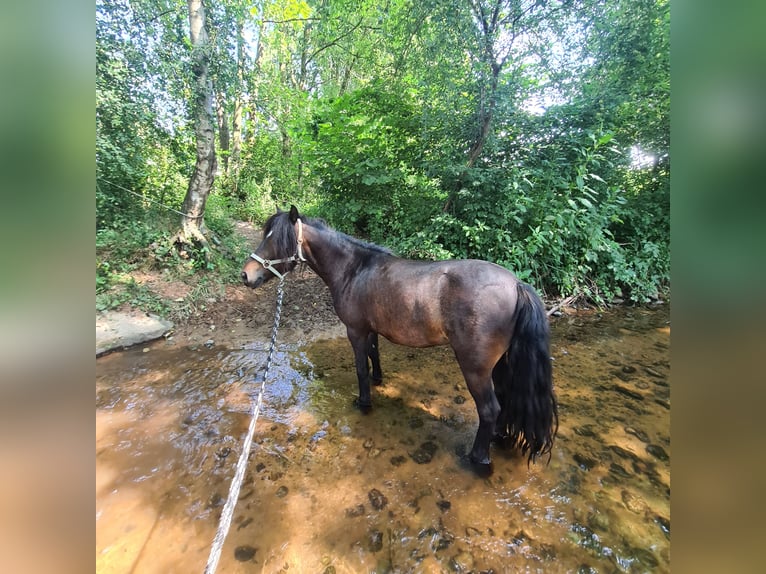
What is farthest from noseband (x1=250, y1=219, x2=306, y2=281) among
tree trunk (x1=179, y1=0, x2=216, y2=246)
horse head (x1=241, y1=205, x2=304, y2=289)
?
tree trunk (x1=179, y1=0, x2=216, y2=246)

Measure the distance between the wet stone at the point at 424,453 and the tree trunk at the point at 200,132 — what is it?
5349 millimetres

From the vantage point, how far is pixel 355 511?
6.77 ft

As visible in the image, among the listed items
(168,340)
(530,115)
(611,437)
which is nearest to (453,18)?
(530,115)

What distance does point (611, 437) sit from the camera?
8.75 ft

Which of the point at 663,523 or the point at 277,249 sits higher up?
the point at 277,249

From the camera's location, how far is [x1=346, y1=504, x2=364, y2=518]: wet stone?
204 centimetres

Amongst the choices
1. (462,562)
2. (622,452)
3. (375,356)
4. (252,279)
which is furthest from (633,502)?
(252,279)

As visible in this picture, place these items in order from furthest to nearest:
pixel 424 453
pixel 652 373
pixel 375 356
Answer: pixel 652 373 → pixel 375 356 → pixel 424 453

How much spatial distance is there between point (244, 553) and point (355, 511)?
0.69 m

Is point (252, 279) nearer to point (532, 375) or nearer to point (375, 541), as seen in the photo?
point (375, 541)

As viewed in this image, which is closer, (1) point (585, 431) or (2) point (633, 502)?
(2) point (633, 502)

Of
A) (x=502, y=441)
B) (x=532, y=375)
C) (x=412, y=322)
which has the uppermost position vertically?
(x=412, y=322)

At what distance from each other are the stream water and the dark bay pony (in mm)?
338

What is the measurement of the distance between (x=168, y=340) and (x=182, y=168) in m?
3.83
